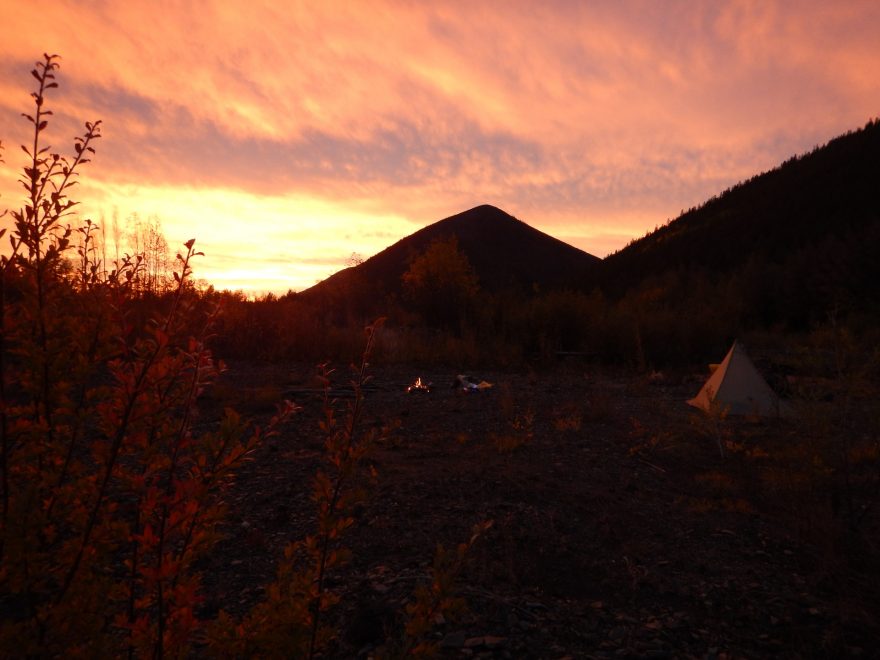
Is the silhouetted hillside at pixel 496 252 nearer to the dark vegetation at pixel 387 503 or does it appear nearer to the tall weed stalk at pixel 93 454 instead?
the dark vegetation at pixel 387 503

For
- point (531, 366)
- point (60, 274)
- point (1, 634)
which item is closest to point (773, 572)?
point (1, 634)

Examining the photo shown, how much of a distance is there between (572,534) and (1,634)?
286cm

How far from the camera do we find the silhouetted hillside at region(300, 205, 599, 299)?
5097 cm

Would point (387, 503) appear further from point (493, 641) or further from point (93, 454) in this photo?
point (93, 454)

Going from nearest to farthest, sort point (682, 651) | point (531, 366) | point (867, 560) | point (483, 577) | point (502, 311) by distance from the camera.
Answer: point (682, 651), point (483, 577), point (867, 560), point (531, 366), point (502, 311)

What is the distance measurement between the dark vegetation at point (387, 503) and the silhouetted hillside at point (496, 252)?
130 feet

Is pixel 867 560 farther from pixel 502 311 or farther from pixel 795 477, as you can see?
pixel 502 311

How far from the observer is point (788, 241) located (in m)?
29.9

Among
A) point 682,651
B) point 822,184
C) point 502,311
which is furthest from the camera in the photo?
point 822,184

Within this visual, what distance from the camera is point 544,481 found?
425cm

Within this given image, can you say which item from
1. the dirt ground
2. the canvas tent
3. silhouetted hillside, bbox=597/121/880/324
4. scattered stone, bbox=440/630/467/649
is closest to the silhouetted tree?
the canvas tent

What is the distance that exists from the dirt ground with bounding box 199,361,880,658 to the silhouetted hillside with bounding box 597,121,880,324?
14603 millimetres

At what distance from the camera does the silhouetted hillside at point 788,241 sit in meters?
18.6

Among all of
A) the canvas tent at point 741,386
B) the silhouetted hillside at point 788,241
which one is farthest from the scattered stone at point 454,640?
the silhouetted hillside at point 788,241
